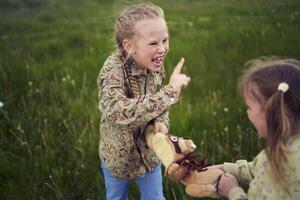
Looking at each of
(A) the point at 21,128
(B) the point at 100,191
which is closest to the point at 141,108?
(B) the point at 100,191

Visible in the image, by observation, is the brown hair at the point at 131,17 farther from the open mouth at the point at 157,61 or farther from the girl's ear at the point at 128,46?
the open mouth at the point at 157,61

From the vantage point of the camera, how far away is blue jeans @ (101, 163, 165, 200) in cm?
273

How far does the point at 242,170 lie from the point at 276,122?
408mm

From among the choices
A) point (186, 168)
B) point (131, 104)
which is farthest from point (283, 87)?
point (131, 104)

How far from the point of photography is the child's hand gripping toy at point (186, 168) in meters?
2.19

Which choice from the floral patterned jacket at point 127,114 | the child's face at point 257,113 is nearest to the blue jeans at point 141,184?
the floral patterned jacket at point 127,114

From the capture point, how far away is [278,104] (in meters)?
1.90

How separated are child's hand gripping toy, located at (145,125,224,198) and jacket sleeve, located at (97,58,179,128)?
0.43 feet

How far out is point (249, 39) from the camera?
542 cm

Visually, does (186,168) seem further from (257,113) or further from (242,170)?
(257,113)

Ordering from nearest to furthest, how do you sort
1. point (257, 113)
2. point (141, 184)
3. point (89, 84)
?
point (257, 113) < point (141, 184) < point (89, 84)

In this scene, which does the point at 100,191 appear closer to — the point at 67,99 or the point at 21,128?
the point at 21,128

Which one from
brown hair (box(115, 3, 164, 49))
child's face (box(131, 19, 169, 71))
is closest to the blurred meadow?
brown hair (box(115, 3, 164, 49))

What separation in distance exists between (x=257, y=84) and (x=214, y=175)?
1.52 ft
